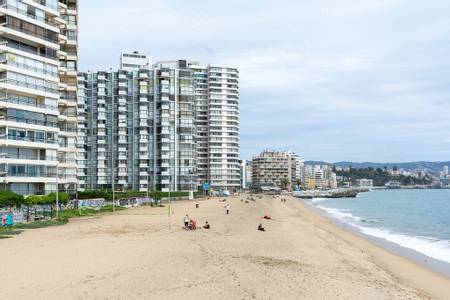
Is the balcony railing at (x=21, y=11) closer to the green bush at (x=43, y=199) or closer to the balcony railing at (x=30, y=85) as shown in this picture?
the balcony railing at (x=30, y=85)

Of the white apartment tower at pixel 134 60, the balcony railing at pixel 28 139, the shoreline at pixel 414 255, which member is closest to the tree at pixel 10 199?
the balcony railing at pixel 28 139

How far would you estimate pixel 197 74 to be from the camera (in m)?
168

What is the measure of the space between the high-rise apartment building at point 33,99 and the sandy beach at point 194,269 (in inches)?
848

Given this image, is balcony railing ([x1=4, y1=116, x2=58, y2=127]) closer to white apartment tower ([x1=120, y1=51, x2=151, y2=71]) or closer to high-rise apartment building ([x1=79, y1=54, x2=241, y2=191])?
high-rise apartment building ([x1=79, y1=54, x2=241, y2=191])

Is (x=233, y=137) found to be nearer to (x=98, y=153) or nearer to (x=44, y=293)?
(x=98, y=153)

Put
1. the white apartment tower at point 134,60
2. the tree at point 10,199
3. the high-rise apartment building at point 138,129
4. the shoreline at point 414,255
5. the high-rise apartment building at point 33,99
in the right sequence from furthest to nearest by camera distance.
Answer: the white apartment tower at point 134,60, the high-rise apartment building at point 138,129, the high-rise apartment building at point 33,99, the tree at point 10,199, the shoreline at point 414,255

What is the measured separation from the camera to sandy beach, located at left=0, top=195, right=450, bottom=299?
60.3ft

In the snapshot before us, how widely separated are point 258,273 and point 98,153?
10646cm

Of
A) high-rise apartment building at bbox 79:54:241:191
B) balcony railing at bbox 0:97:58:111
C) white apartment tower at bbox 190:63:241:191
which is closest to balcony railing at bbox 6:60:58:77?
balcony railing at bbox 0:97:58:111

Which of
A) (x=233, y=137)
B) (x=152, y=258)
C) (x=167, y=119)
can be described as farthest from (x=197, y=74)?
(x=152, y=258)

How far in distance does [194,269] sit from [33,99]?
1772 inches

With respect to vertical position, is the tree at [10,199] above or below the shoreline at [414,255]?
above

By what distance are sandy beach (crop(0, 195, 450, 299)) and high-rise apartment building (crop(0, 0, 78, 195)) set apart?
2155 cm

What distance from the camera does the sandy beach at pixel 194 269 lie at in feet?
60.3
